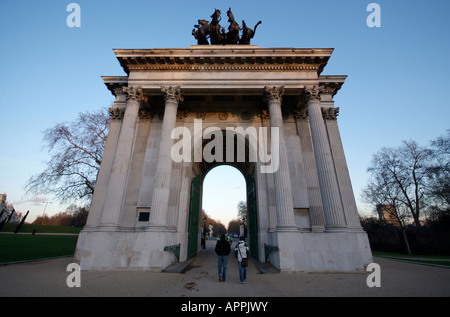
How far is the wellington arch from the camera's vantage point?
Result: 1023 cm

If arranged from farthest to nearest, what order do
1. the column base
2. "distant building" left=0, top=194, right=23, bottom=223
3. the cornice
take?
"distant building" left=0, top=194, right=23, bottom=223
the cornice
the column base

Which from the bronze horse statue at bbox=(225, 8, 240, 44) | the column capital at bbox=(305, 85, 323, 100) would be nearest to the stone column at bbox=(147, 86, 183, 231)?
the bronze horse statue at bbox=(225, 8, 240, 44)

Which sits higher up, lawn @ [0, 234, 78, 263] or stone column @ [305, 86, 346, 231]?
stone column @ [305, 86, 346, 231]

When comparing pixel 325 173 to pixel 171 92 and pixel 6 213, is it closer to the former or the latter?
pixel 171 92

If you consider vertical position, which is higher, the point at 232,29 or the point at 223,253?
the point at 232,29

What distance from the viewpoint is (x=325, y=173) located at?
11.7 meters

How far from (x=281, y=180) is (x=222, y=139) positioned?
7.23 metres

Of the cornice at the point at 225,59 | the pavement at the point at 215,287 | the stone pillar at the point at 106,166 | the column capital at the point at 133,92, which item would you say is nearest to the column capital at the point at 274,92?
the cornice at the point at 225,59

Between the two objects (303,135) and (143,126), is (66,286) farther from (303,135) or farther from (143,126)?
(303,135)

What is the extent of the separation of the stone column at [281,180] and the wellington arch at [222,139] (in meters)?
0.06

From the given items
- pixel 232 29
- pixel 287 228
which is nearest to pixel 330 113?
pixel 287 228

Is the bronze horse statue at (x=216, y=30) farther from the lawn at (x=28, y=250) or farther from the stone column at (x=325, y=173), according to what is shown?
the lawn at (x=28, y=250)

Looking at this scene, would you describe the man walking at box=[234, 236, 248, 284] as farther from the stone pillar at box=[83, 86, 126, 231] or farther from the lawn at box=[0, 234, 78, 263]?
the lawn at box=[0, 234, 78, 263]

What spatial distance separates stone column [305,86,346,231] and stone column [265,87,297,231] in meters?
1.91
